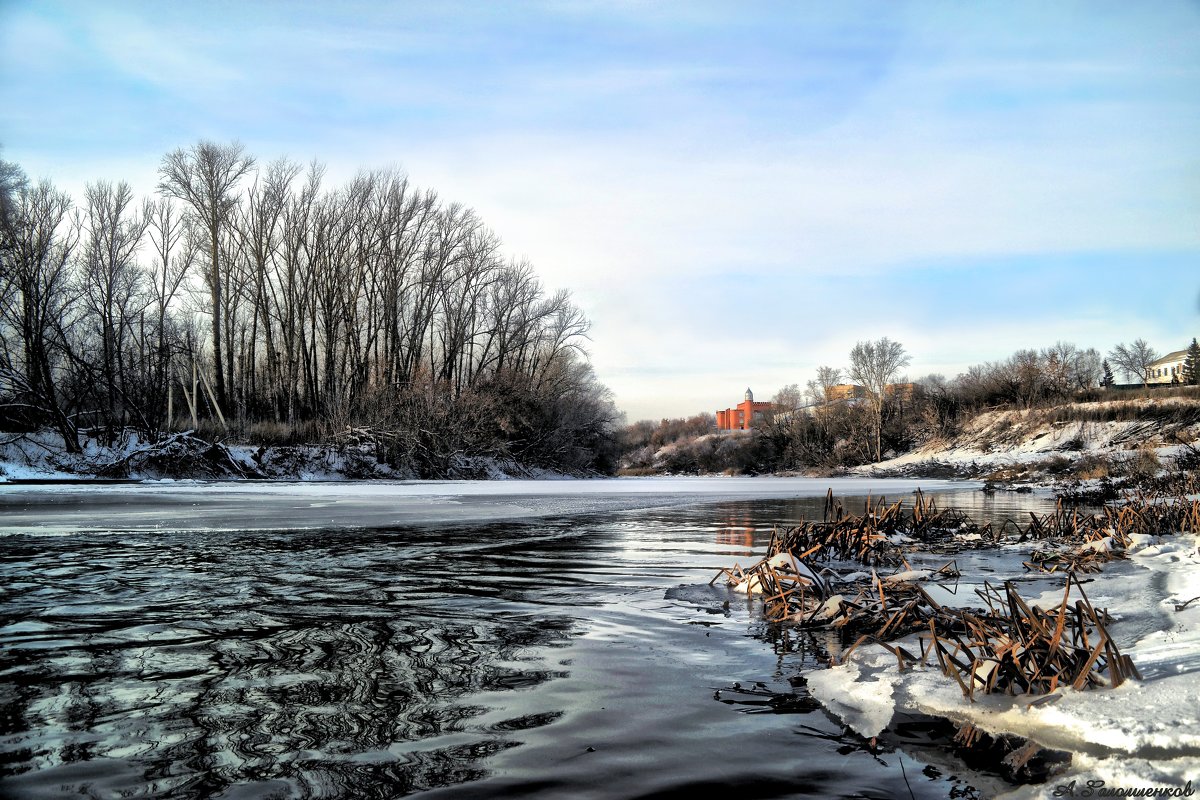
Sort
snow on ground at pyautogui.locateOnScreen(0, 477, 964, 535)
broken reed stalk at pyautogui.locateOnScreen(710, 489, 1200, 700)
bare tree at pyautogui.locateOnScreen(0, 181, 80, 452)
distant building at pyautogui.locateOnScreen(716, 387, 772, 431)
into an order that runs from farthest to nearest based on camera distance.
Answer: distant building at pyautogui.locateOnScreen(716, 387, 772, 431)
bare tree at pyautogui.locateOnScreen(0, 181, 80, 452)
snow on ground at pyautogui.locateOnScreen(0, 477, 964, 535)
broken reed stalk at pyautogui.locateOnScreen(710, 489, 1200, 700)

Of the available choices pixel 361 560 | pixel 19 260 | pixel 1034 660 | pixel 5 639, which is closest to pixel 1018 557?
pixel 1034 660

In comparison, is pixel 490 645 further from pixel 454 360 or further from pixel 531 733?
pixel 454 360

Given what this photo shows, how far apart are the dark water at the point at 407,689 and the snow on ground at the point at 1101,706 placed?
Answer: 23 cm

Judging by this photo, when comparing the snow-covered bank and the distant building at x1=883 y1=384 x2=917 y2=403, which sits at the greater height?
the distant building at x1=883 y1=384 x2=917 y2=403

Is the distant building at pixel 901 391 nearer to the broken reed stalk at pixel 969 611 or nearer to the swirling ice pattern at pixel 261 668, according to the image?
the broken reed stalk at pixel 969 611

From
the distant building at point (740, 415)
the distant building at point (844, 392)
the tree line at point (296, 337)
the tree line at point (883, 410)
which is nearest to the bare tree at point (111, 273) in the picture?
the tree line at point (296, 337)

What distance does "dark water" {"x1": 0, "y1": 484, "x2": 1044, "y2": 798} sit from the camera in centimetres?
216

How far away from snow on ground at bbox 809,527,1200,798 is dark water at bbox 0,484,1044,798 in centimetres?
23

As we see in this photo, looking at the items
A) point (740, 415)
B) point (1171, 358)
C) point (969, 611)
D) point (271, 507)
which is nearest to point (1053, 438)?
point (271, 507)

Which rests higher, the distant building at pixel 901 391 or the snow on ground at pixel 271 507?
the distant building at pixel 901 391

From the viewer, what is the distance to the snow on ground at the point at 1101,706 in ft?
6.53

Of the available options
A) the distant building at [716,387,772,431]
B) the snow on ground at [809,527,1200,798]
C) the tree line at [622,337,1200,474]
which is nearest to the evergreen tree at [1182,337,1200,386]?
the tree line at [622,337,1200,474]

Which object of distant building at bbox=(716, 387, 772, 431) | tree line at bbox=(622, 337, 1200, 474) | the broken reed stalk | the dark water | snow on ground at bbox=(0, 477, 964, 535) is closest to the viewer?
the dark water

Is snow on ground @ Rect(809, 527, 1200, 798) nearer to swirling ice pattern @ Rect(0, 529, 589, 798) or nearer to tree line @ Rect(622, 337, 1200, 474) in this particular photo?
swirling ice pattern @ Rect(0, 529, 589, 798)
